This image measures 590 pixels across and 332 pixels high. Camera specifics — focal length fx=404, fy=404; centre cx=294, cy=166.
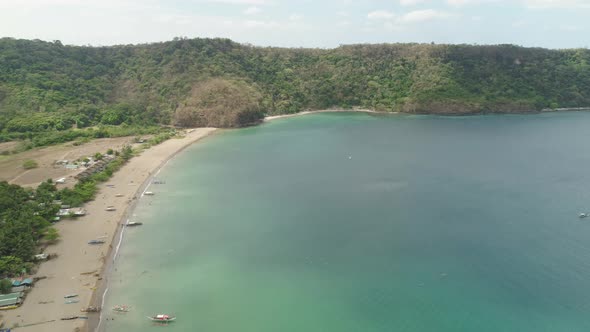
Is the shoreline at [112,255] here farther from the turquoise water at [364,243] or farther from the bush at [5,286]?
the bush at [5,286]

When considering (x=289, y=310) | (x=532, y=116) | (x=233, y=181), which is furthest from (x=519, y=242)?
(x=532, y=116)

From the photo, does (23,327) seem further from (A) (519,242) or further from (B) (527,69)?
(B) (527,69)

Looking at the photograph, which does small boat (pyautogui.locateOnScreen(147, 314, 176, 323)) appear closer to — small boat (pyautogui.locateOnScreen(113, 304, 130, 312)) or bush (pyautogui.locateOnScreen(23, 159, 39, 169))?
small boat (pyautogui.locateOnScreen(113, 304, 130, 312))

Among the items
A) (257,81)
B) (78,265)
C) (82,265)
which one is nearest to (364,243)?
(82,265)

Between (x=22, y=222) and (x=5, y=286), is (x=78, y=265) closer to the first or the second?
(x=5, y=286)

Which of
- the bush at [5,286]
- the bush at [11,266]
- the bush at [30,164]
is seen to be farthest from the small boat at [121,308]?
the bush at [30,164]

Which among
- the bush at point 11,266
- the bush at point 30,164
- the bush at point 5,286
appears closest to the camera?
the bush at point 5,286
